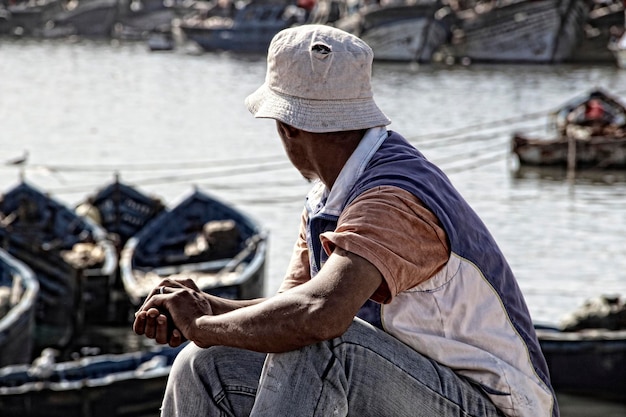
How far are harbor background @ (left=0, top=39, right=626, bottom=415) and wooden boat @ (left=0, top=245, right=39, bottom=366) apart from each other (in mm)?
3133

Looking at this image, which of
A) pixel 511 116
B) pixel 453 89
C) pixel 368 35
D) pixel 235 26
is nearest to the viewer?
pixel 511 116

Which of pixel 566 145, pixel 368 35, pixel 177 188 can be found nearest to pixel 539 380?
pixel 177 188

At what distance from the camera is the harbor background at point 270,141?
1554 centimetres

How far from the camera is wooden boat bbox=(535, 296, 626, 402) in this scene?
8836mm

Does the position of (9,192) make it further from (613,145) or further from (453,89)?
(453,89)

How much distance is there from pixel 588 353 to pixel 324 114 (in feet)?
21.6

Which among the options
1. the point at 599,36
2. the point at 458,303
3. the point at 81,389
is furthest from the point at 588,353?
the point at 599,36

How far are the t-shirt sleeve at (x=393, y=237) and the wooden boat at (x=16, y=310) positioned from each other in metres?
6.61

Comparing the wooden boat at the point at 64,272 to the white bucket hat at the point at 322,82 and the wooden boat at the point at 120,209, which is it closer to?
the wooden boat at the point at 120,209

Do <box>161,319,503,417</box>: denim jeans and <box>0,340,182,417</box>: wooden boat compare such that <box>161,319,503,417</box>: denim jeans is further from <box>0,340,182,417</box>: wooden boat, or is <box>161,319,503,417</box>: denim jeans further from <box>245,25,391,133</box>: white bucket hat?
<box>0,340,182,417</box>: wooden boat

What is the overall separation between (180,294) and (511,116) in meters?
29.1

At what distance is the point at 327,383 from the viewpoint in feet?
8.55

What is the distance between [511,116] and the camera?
3138cm

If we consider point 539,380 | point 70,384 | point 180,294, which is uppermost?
point 180,294
